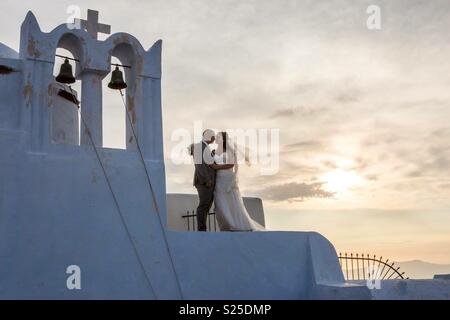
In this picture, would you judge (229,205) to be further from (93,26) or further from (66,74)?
(93,26)

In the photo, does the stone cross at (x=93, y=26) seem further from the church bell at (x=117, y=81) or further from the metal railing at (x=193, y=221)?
the metal railing at (x=193, y=221)

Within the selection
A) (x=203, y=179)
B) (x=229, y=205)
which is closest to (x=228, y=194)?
(x=229, y=205)

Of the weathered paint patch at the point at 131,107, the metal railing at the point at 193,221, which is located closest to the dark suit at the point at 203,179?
the weathered paint patch at the point at 131,107

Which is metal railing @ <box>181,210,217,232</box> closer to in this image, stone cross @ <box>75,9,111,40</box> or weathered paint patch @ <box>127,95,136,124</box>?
weathered paint patch @ <box>127,95,136,124</box>

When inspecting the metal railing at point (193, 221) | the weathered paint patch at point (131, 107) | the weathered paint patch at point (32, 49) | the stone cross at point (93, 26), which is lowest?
the metal railing at point (193, 221)

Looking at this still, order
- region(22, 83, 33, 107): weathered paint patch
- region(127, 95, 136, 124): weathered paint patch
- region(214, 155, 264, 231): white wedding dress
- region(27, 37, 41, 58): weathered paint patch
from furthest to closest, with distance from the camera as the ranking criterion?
1. region(214, 155, 264, 231): white wedding dress
2. region(127, 95, 136, 124): weathered paint patch
3. region(27, 37, 41, 58): weathered paint patch
4. region(22, 83, 33, 107): weathered paint patch

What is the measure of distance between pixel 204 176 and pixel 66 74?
2749 millimetres

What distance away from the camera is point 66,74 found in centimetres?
741

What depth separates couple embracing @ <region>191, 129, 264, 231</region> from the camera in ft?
28.9

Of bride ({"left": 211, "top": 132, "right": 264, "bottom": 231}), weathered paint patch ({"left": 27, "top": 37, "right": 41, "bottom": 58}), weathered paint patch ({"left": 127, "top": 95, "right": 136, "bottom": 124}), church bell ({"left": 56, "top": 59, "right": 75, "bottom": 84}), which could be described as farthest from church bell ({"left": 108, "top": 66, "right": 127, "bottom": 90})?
bride ({"left": 211, "top": 132, "right": 264, "bottom": 231})

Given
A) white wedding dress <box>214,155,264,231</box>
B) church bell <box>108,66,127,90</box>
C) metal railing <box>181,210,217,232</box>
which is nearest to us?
church bell <box>108,66,127,90</box>

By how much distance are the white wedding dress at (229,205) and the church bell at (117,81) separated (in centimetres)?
217

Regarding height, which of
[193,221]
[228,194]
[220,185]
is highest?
[220,185]

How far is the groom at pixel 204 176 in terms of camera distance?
8.84 metres
